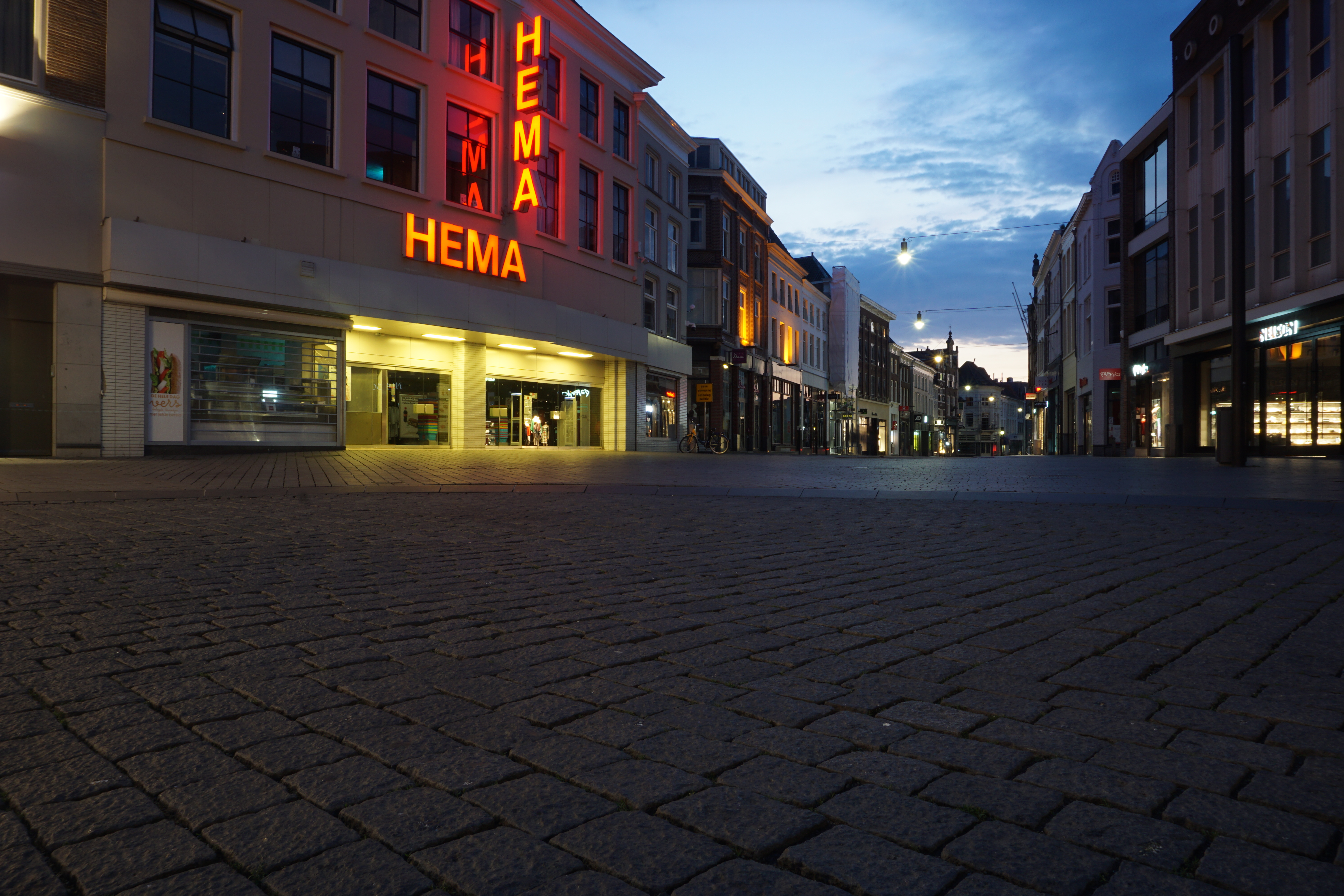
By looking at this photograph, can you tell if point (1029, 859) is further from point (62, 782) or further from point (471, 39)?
point (471, 39)

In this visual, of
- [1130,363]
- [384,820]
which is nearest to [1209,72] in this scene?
[1130,363]

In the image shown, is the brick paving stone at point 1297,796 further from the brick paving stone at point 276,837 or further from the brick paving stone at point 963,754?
the brick paving stone at point 276,837

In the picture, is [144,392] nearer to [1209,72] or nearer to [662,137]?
[662,137]

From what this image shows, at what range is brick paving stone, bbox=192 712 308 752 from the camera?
8.35ft

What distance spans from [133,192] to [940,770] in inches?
836

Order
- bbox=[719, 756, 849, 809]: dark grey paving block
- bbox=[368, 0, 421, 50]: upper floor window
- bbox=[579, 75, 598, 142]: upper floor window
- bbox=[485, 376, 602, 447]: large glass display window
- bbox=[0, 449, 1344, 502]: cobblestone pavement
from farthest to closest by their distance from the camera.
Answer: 1. bbox=[579, 75, 598, 142]: upper floor window
2. bbox=[485, 376, 602, 447]: large glass display window
3. bbox=[368, 0, 421, 50]: upper floor window
4. bbox=[0, 449, 1344, 502]: cobblestone pavement
5. bbox=[719, 756, 849, 809]: dark grey paving block

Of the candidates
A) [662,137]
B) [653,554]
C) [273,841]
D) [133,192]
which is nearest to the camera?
[273,841]

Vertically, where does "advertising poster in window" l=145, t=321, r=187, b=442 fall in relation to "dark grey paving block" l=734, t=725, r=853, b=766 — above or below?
above

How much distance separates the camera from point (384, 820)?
205 cm

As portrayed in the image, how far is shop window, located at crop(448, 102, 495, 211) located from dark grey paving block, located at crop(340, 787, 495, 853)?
25.5 m

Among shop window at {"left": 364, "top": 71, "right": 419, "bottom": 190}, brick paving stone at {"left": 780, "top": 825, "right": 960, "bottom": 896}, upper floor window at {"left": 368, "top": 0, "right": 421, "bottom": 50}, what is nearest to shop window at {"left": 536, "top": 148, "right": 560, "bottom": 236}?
shop window at {"left": 364, "top": 71, "right": 419, "bottom": 190}

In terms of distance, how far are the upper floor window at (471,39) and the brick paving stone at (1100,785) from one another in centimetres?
2697

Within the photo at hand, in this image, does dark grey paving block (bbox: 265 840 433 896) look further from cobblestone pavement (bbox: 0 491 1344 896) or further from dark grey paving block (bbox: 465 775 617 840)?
dark grey paving block (bbox: 465 775 617 840)

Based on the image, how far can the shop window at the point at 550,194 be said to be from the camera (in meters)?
29.3
